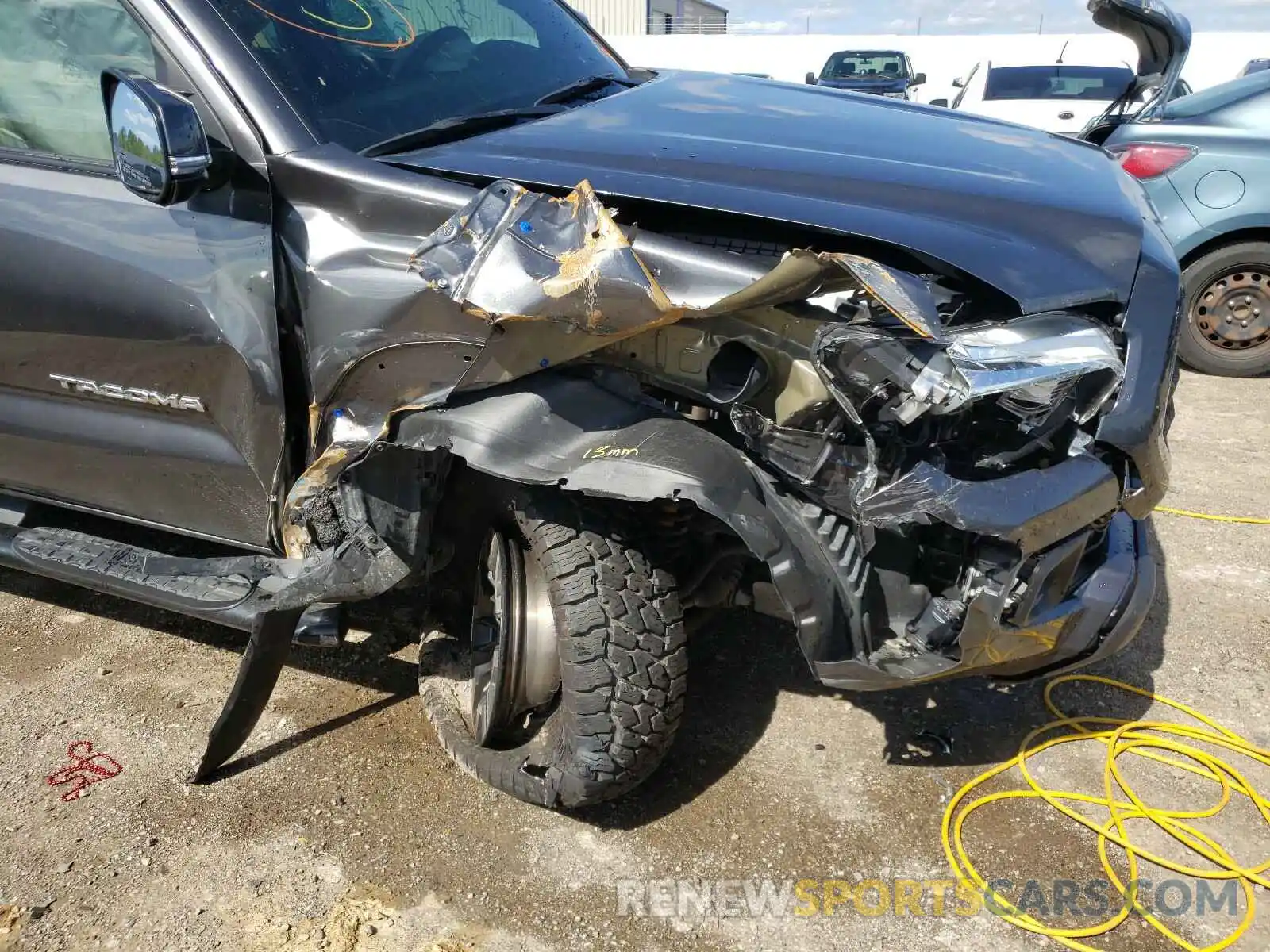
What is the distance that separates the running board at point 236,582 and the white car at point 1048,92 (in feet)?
27.0

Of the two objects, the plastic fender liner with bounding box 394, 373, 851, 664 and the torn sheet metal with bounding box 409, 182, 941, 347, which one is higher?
the torn sheet metal with bounding box 409, 182, 941, 347

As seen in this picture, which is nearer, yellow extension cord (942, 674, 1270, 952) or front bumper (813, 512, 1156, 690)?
front bumper (813, 512, 1156, 690)

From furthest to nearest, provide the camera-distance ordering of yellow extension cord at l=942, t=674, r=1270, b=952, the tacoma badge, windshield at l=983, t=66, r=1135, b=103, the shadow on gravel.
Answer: windshield at l=983, t=66, r=1135, b=103 → the shadow on gravel → the tacoma badge → yellow extension cord at l=942, t=674, r=1270, b=952

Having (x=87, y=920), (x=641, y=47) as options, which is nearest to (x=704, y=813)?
(x=87, y=920)

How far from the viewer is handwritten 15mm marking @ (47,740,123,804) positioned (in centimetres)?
256

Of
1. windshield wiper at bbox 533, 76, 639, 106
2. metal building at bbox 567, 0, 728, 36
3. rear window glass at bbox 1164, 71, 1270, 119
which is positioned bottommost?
metal building at bbox 567, 0, 728, 36

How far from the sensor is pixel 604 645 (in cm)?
218

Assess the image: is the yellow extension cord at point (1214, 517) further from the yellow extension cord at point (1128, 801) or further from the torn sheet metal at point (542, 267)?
the torn sheet metal at point (542, 267)

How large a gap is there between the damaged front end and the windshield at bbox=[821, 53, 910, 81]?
578 inches

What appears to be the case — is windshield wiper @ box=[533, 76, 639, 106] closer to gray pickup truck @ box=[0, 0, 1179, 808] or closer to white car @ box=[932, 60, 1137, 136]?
gray pickup truck @ box=[0, 0, 1179, 808]

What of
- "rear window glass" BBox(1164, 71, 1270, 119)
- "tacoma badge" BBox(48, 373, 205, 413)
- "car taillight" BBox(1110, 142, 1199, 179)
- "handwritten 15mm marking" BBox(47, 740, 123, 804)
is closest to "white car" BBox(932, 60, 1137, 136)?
"rear window glass" BBox(1164, 71, 1270, 119)

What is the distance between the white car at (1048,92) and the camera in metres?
8.88

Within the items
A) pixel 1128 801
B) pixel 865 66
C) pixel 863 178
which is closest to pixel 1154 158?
pixel 863 178

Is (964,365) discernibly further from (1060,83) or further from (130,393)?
(1060,83)
